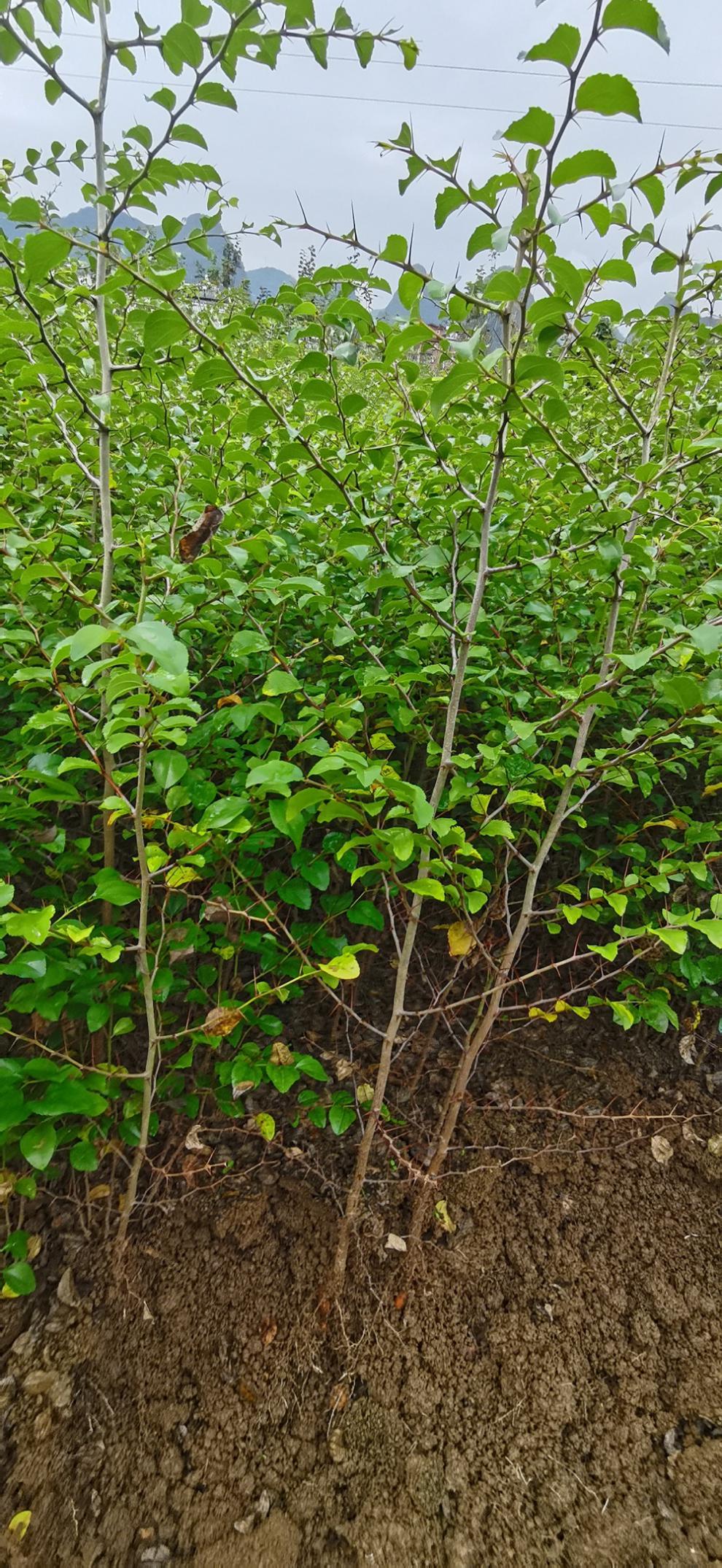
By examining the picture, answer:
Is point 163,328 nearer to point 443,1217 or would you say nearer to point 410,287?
point 410,287

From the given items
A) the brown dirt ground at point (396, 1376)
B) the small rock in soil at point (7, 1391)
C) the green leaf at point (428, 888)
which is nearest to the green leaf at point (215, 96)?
the green leaf at point (428, 888)

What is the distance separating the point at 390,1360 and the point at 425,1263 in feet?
0.68

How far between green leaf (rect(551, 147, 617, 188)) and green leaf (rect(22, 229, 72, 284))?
701 mm

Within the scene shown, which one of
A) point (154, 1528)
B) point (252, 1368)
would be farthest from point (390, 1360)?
point (154, 1528)

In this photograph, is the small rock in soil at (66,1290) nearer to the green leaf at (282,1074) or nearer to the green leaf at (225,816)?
the green leaf at (282,1074)

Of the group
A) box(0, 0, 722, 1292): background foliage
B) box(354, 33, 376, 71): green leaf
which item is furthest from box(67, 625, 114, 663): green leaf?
box(354, 33, 376, 71): green leaf

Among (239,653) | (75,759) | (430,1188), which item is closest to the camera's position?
(75,759)

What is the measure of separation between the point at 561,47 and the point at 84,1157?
2010 millimetres

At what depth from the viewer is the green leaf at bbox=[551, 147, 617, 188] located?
90 cm

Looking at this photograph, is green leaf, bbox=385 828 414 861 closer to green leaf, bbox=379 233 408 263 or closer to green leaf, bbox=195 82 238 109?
green leaf, bbox=379 233 408 263

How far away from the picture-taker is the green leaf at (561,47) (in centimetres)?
83

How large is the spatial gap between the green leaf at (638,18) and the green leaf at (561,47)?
0.12 ft

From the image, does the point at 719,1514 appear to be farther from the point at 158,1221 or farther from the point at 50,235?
the point at 50,235

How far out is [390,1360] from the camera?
1.57 meters
